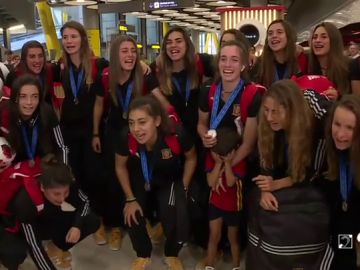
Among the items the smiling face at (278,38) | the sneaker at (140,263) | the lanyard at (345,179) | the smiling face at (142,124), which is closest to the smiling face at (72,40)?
the smiling face at (142,124)

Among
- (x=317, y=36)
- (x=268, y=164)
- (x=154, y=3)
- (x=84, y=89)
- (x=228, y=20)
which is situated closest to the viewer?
(x=268, y=164)

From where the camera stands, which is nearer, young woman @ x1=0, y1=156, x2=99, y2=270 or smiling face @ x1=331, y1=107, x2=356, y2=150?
smiling face @ x1=331, y1=107, x2=356, y2=150

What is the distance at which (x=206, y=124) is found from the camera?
3.18 m

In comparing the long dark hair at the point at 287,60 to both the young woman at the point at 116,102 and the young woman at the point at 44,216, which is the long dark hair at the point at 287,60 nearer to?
the young woman at the point at 116,102

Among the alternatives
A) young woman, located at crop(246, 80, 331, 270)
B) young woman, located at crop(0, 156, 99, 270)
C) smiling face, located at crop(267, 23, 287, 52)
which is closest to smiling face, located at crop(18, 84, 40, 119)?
young woman, located at crop(0, 156, 99, 270)

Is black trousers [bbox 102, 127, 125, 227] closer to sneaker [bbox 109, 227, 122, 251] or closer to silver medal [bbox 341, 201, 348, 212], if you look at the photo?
sneaker [bbox 109, 227, 122, 251]

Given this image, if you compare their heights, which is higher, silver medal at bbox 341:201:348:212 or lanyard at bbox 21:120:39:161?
lanyard at bbox 21:120:39:161

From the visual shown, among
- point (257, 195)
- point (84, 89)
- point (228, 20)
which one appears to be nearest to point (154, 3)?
point (228, 20)

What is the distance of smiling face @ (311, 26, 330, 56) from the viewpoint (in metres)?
3.27

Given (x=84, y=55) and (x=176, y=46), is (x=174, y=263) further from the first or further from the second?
(x=84, y=55)

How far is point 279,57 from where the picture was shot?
347 cm

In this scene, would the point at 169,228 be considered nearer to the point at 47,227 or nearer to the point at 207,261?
the point at 207,261

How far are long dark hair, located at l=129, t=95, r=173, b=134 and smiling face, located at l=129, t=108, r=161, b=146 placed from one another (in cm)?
2

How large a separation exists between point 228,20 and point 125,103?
391cm
